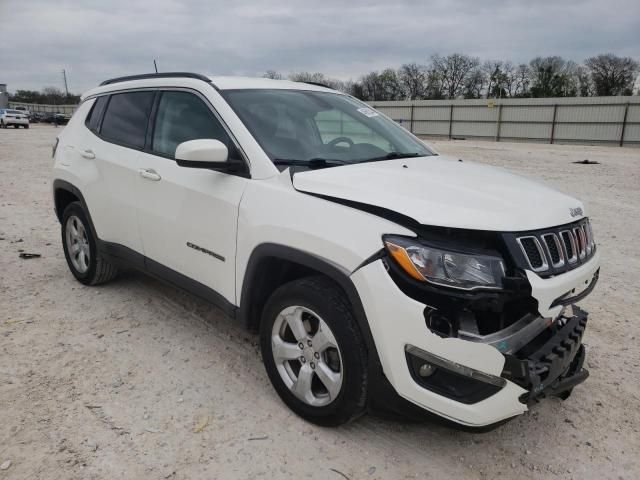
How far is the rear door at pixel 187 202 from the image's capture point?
10.1 ft

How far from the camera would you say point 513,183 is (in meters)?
2.89

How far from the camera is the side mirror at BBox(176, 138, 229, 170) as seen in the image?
9.39 ft

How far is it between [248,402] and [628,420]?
2.18 meters

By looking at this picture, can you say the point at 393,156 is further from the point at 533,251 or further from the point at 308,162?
the point at 533,251

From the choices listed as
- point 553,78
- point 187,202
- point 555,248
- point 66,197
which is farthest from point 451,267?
point 553,78

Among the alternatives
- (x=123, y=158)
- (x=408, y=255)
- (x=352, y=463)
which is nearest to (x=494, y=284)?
(x=408, y=255)

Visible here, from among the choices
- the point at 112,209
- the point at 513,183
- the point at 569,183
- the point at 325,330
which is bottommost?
the point at 569,183

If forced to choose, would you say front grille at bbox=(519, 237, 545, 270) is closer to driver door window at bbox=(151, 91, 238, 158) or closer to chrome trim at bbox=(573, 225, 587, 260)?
chrome trim at bbox=(573, 225, 587, 260)

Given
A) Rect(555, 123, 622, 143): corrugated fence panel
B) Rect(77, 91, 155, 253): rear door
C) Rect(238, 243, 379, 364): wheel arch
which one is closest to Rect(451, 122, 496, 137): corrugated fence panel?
Rect(555, 123, 622, 143): corrugated fence panel

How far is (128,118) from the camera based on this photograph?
412 centimetres

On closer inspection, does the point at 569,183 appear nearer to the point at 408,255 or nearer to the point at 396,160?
the point at 396,160

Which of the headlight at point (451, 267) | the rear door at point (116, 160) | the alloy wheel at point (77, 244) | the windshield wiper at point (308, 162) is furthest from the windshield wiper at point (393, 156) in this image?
Answer: the alloy wheel at point (77, 244)

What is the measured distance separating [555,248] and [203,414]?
6.81 ft

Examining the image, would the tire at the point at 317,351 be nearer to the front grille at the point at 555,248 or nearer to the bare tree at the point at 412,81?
the front grille at the point at 555,248
